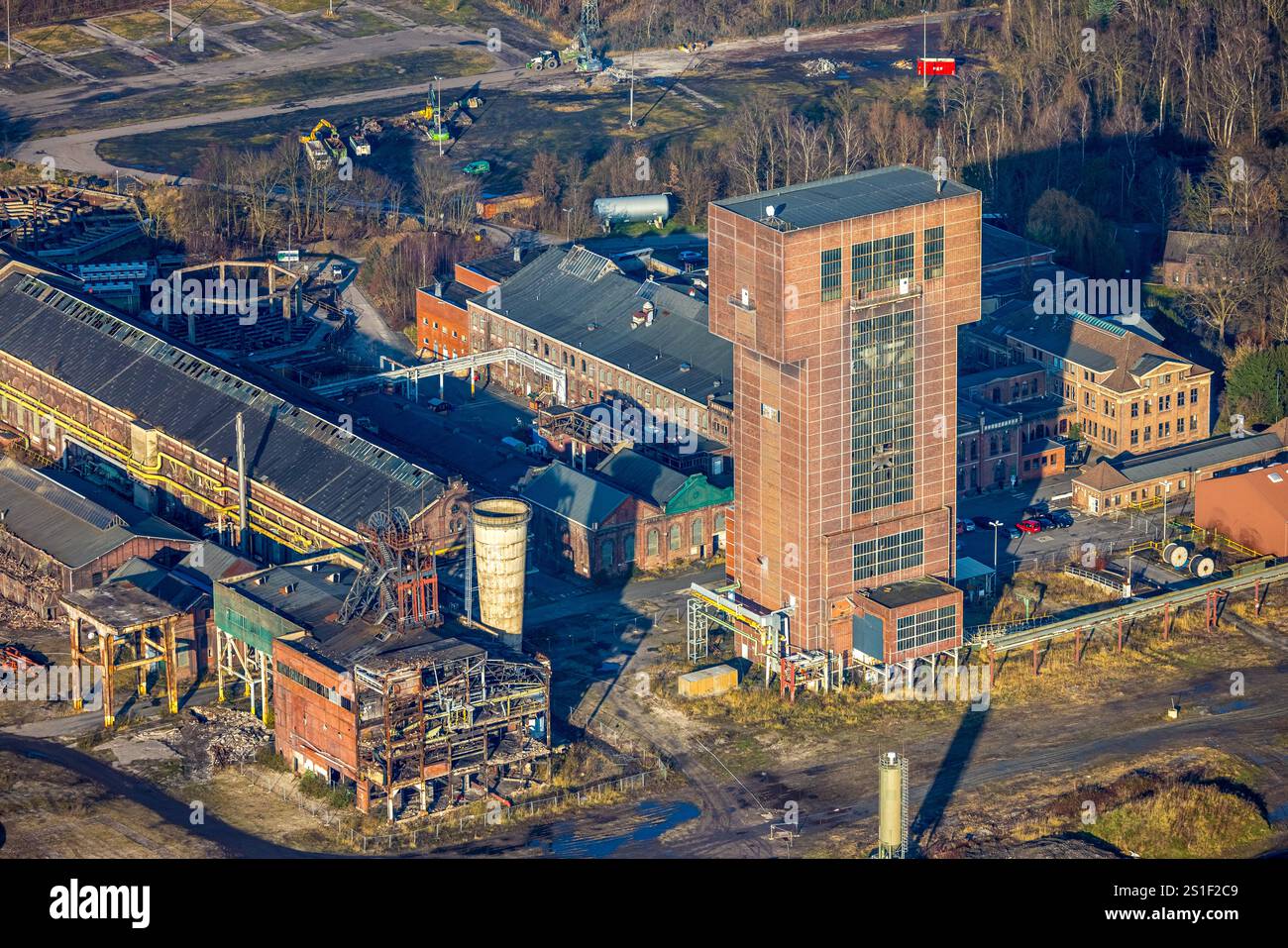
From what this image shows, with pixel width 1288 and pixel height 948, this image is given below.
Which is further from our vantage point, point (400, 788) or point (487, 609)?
point (487, 609)

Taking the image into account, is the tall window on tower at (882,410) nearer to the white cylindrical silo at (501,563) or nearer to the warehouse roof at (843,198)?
the warehouse roof at (843,198)

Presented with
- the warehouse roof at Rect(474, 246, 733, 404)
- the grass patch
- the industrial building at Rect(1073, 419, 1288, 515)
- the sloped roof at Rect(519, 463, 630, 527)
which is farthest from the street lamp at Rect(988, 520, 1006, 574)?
the grass patch

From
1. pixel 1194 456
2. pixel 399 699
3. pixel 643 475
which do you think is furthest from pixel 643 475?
pixel 399 699

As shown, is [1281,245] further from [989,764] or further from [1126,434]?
[989,764]

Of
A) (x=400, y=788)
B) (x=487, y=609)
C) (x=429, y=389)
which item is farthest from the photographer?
(x=429, y=389)

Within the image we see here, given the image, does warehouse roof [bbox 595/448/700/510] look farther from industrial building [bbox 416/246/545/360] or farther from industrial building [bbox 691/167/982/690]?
industrial building [bbox 416/246/545/360]

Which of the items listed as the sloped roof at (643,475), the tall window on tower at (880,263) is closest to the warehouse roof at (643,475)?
the sloped roof at (643,475)

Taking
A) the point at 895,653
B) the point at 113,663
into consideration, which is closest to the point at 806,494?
the point at 895,653
